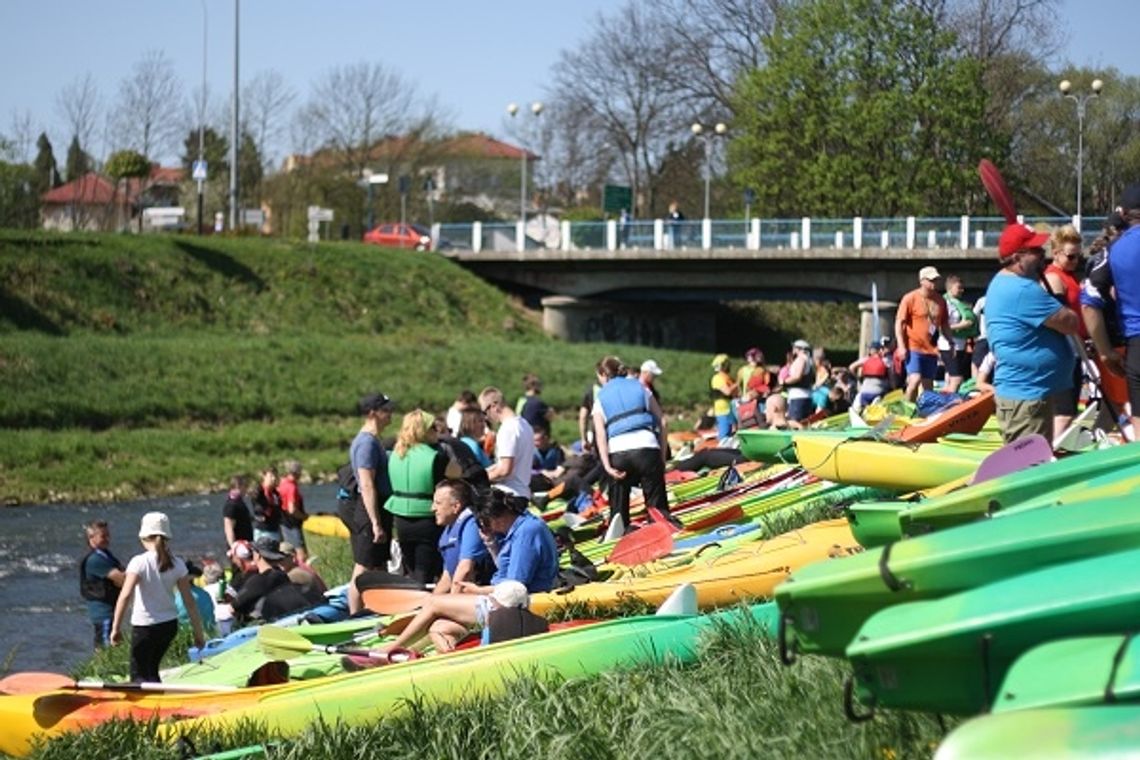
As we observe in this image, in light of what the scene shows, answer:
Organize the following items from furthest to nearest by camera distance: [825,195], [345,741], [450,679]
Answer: [825,195] → [450,679] → [345,741]

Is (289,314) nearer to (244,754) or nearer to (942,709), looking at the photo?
(244,754)

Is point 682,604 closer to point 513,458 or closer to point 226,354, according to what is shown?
point 513,458

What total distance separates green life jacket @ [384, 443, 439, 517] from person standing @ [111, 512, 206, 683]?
1.72 meters

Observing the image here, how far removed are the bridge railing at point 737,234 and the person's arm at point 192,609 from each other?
21918 millimetres

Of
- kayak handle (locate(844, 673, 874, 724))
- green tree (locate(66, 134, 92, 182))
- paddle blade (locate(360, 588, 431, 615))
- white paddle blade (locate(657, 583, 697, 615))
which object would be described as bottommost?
paddle blade (locate(360, 588, 431, 615))

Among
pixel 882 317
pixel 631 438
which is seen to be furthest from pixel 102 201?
pixel 631 438

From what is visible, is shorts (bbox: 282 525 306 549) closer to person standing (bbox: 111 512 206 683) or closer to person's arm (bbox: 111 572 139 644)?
person's arm (bbox: 111 572 139 644)

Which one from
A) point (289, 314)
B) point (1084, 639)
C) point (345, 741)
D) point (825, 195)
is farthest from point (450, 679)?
point (825, 195)

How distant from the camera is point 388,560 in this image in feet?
44.9

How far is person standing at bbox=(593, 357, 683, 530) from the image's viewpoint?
14.2 m

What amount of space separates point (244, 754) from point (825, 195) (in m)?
44.3

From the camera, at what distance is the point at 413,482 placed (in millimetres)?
12664

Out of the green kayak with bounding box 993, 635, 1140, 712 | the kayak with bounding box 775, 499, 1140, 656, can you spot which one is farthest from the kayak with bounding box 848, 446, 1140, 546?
the green kayak with bounding box 993, 635, 1140, 712

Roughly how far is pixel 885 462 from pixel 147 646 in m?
4.74
